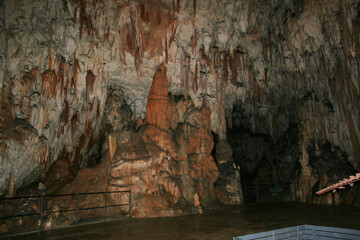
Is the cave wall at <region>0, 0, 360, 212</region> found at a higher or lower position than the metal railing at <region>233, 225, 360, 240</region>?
higher

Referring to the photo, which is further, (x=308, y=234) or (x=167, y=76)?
(x=167, y=76)

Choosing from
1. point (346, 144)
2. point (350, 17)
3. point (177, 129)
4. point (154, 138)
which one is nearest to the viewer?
point (350, 17)

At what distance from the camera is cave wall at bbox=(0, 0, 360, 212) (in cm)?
1048

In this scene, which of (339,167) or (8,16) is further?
(339,167)

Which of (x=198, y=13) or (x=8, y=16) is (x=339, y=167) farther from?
(x=8, y=16)

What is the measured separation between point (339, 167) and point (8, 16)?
14.4 meters

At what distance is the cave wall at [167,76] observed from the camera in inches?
412

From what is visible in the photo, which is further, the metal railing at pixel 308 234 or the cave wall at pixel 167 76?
Result: the cave wall at pixel 167 76

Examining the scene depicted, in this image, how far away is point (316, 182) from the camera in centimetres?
1374

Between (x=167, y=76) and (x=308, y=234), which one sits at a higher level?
(x=167, y=76)

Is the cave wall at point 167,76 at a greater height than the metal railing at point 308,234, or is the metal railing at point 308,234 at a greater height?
the cave wall at point 167,76

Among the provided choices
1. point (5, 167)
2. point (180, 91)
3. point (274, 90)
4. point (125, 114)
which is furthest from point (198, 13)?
point (5, 167)

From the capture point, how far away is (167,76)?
13602 mm

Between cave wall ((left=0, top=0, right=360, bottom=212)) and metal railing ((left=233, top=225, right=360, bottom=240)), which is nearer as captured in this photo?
metal railing ((left=233, top=225, right=360, bottom=240))
